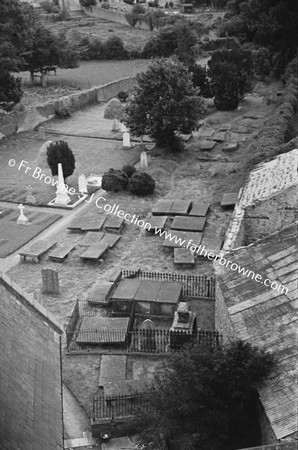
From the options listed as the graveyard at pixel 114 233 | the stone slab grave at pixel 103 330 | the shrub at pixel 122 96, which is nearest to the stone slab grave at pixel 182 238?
the graveyard at pixel 114 233

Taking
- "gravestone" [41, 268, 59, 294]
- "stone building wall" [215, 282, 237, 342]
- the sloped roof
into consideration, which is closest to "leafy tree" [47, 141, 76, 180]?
the sloped roof

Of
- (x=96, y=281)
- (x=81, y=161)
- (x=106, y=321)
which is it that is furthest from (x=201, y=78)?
(x=106, y=321)

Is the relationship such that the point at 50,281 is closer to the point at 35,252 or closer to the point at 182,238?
the point at 35,252

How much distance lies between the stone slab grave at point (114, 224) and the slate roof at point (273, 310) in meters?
10.9

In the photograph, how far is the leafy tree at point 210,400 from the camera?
46.4ft

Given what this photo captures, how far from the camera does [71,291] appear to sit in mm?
23953

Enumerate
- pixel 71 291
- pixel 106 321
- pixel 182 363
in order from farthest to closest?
pixel 71 291, pixel 106 321, pixel 182 363

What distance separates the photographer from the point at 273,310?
646 inches

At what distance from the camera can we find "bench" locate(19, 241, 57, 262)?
2650cm

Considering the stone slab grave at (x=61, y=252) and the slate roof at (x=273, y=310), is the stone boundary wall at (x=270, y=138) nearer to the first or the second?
the slate roof at (x=273, y=310)

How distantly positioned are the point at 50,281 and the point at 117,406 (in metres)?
8.18

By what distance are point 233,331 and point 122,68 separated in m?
67.9

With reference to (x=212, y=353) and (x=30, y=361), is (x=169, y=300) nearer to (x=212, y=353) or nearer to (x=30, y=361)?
(x=212, y=353)

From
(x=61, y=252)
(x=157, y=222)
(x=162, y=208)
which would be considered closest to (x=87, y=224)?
(x=61, y=252)
